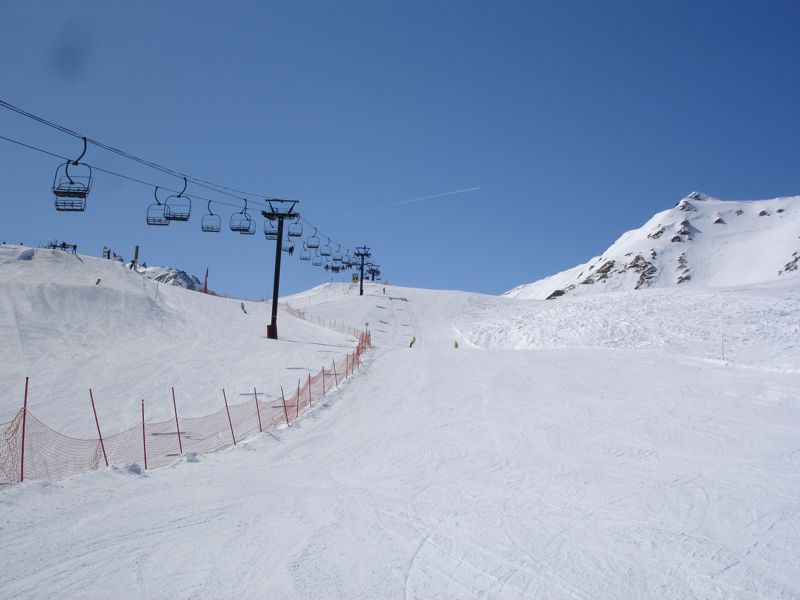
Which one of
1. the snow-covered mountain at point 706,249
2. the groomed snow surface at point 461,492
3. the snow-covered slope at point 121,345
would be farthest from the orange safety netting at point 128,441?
the snow-covered mountain at point 706,249

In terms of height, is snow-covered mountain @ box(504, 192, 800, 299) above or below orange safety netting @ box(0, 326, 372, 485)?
above

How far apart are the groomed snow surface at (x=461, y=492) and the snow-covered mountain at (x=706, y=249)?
115237mm

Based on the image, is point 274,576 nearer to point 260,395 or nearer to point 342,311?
point 260,395

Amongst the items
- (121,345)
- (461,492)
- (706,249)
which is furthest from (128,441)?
(706,249)

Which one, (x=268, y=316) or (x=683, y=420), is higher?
(x=268, y=316)

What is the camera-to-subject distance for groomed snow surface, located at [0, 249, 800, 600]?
6555mm

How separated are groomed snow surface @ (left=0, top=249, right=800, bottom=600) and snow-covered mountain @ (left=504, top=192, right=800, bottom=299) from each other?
378 ft

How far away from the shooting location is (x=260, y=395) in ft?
73.6

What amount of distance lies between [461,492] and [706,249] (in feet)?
562

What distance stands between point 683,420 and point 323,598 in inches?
551

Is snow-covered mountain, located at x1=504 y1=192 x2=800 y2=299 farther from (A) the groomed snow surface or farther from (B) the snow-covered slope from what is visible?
(A) the groomed snow surface

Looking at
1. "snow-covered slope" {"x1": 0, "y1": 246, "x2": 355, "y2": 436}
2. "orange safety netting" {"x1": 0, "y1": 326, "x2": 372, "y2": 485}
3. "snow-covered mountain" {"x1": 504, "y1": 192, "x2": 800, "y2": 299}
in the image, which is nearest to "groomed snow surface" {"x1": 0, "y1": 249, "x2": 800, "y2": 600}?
"snow-covered slope" {"x1": 0, "y1": 246, "x2": 355, "y2": 436}

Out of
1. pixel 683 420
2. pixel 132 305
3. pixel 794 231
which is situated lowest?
pixel 683 420

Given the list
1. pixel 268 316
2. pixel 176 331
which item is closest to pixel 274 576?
pixel 176 331
